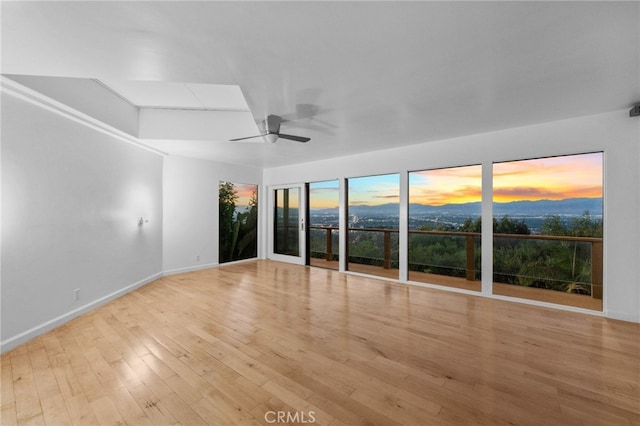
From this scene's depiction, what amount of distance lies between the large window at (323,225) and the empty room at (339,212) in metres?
0.68

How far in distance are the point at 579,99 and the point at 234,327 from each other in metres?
4.63

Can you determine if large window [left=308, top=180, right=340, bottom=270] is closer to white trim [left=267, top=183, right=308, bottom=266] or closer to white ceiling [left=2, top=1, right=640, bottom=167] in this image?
white trim [left=267, top=183, right=308, bottom=266]

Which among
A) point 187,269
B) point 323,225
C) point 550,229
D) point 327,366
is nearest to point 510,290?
point 550,229

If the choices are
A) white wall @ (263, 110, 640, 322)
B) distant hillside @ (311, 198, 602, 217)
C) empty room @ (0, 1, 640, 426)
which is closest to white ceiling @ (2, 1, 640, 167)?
empty room @ (0, 1, 640, 426)

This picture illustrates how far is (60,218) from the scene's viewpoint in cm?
293

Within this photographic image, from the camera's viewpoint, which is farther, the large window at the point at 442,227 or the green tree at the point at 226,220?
the green tree at the point at 226,220

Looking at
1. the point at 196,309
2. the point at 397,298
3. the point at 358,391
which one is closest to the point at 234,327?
the point at 196,309

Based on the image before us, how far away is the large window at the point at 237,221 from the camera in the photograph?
6.26 metres

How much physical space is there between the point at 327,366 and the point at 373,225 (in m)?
3.88

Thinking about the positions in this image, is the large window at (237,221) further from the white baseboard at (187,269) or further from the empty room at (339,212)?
the empty room at (339,212)

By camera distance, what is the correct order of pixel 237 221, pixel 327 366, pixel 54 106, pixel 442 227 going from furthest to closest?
pixel 237 221, pixel 442 227, pixel 54 106, pixel 327 366

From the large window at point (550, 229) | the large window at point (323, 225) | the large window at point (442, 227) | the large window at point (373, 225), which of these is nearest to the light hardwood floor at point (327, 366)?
the large window at point (550, 229)

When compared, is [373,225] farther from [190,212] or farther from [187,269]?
[187,269]

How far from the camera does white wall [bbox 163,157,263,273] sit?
205 inches
